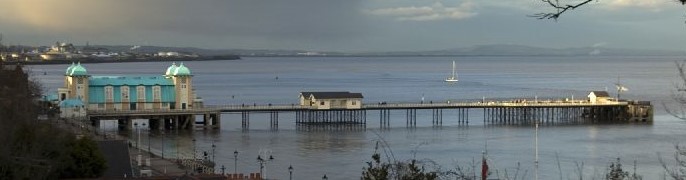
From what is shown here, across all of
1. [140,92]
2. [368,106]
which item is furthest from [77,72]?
[368,106]

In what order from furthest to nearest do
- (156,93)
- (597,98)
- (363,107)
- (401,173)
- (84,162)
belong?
(597,98)
(363,107)
(156,93)
(84,162)
(401,173)

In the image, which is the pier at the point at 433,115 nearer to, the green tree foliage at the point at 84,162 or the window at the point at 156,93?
the window at the point at 156,93

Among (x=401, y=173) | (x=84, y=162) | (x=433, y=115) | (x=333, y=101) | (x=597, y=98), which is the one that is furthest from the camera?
(x=597, y=98)

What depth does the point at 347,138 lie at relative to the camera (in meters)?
50.4

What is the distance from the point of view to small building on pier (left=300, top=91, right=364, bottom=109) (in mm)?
61062

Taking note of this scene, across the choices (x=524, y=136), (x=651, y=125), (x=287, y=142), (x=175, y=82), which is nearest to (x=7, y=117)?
(x=287, y=142)

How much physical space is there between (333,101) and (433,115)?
23.4ft

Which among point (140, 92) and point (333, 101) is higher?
point (140, 92)

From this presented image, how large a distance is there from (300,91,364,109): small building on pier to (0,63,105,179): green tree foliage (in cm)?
3263

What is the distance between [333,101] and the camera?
200ft

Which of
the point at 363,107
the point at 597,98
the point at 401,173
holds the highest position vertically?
the point at 597,98

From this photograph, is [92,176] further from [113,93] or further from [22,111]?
[113,93]

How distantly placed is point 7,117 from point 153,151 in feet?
68.1

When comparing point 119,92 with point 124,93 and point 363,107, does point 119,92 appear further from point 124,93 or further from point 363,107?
point 363,107
